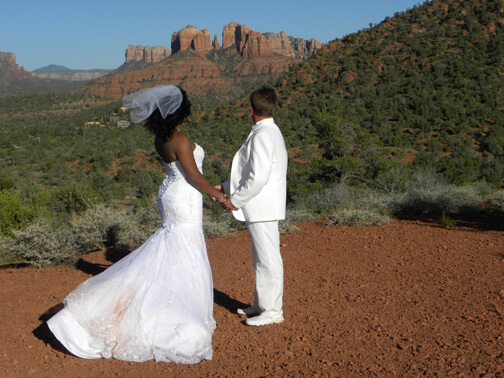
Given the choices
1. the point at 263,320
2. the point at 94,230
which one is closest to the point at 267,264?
the point at 263,320

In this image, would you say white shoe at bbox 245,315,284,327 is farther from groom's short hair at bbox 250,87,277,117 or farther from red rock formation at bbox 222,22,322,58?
red rock formation at bbox 222,22,322,58

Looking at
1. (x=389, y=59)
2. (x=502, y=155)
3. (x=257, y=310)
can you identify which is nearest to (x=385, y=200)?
(x=257, y=310)

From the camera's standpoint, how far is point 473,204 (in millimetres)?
Answer: 8945

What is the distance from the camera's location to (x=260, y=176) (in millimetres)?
3566

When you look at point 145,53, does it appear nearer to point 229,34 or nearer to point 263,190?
point 229,34

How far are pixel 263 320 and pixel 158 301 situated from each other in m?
0.91

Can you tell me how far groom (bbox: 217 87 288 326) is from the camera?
3588mm

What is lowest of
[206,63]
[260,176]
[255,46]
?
[260,176]

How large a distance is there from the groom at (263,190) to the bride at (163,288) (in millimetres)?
212

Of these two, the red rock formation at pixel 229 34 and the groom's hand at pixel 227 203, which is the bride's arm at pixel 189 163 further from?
the red rock formation at pixel 229 34

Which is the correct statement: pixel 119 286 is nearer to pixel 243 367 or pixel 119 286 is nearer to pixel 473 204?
pixel 243 367

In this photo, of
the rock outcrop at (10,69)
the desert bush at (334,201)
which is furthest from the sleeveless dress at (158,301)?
the rock outcrop at (10,69)

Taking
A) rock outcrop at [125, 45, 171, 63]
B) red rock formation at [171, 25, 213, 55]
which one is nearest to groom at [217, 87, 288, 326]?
red rock formation at [171, 25, 213, 55]

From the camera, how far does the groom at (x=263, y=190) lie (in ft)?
11.8
